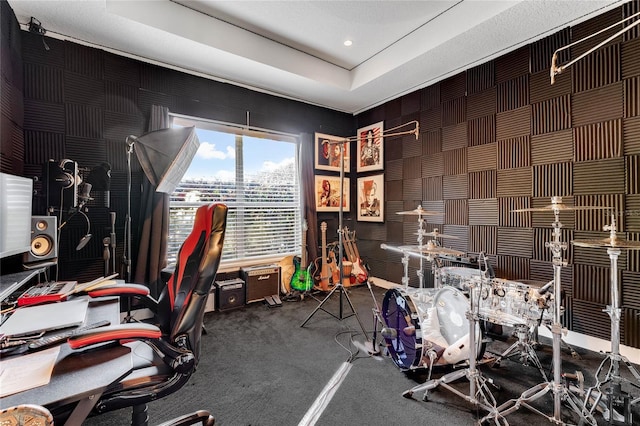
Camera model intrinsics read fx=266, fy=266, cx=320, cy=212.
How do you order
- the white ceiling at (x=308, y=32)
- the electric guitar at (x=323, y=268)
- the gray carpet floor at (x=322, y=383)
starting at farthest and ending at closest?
1. the electric guitar at (x=323, y=268)
2. the white ceiling at (x=308, y=32)
3. the gray carpet floor at (x=322, y=383)

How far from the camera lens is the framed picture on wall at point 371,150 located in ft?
14.3

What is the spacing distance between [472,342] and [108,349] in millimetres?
1974

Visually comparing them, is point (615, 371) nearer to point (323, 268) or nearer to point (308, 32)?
point (323, 268)

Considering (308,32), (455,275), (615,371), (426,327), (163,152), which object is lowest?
(615,371)

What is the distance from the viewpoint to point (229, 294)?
342 cm

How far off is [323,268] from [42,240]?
3148 millimetres

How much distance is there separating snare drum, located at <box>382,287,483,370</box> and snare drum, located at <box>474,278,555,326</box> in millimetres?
180

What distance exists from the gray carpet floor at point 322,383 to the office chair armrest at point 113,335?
2.98 ft

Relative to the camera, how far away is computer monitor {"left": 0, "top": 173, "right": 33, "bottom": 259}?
146cm

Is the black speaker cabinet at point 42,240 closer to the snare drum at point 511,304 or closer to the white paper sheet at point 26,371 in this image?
the white paper sheet at point 26,371

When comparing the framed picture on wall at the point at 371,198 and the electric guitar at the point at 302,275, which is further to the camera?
the framed picture on wall at the point at 371,198

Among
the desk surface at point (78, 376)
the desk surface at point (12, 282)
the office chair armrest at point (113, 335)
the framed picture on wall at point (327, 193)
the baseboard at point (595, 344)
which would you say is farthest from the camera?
the framed picture on wall at point (327, 193)

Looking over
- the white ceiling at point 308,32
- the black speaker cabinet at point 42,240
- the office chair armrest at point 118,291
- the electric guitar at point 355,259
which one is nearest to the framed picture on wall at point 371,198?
the electric guitar at point 355,259

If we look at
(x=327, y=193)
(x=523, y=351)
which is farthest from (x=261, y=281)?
(x=523, y=351)
